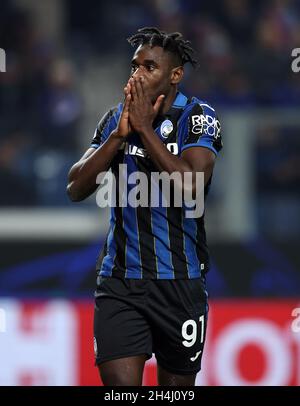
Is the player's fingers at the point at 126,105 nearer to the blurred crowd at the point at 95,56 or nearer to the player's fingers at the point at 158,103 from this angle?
the player's fingers at the point at 158,103

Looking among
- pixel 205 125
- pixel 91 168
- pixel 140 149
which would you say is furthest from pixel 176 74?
pixel 91 168

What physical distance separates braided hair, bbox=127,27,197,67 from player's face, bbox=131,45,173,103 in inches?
1.1

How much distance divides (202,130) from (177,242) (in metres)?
0.52

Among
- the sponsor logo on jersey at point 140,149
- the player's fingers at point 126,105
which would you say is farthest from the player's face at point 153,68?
the sponsor logo on jersey at point 140,149

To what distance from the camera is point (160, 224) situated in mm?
4348

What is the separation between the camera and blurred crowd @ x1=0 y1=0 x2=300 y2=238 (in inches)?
336

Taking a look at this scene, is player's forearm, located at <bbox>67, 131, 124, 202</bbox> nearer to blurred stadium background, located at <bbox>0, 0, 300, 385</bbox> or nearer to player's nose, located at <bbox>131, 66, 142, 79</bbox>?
player's nose, located at <bbox>131, 66, 142, 79</bbox>

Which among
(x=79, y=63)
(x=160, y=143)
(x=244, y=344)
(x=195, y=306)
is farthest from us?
(x=79, y=63)

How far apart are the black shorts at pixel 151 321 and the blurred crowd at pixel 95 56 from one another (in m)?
4.16

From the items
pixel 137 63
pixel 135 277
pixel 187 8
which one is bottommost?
pixel 135 277

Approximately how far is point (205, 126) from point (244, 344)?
11.7 feet
